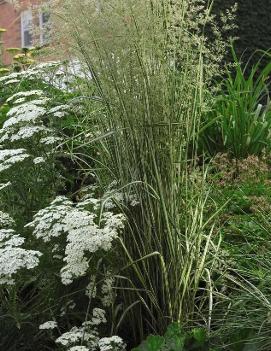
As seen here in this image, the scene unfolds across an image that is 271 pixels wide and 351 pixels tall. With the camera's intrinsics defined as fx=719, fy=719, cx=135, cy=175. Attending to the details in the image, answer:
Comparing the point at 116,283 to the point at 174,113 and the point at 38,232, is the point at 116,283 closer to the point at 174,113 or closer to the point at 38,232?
the point at 38,232

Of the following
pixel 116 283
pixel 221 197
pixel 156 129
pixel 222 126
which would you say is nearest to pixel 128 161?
pixel 156 129

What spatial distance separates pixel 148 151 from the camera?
3.47m

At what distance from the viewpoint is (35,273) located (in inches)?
132

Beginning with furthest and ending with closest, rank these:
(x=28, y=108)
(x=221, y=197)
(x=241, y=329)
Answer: (x=221, y=197), (x=28, y=108), (x=241, y=329)

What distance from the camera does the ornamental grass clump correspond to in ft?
11.1

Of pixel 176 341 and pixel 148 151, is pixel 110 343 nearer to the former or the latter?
pixel 176 341

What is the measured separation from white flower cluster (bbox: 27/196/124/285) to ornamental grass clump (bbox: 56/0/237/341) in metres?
0.27

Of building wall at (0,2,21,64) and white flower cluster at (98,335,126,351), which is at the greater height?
white flower cluster at (98,335,126,351)

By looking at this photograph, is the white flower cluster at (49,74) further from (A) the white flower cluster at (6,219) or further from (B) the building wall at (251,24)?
(B) the building wall at (251,24)

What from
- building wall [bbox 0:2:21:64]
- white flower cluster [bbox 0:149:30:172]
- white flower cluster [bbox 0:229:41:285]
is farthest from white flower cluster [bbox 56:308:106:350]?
building wall [bbox 0:2:21:64]

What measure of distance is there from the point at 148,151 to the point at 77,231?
26.6 inches

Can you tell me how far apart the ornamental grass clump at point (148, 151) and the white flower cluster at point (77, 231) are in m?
0.27

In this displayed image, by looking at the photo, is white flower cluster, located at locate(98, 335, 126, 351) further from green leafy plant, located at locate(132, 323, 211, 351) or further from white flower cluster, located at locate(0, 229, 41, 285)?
white flower cluster, located at locate(0, 229, 41, 285)

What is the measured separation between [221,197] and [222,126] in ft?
4.09
